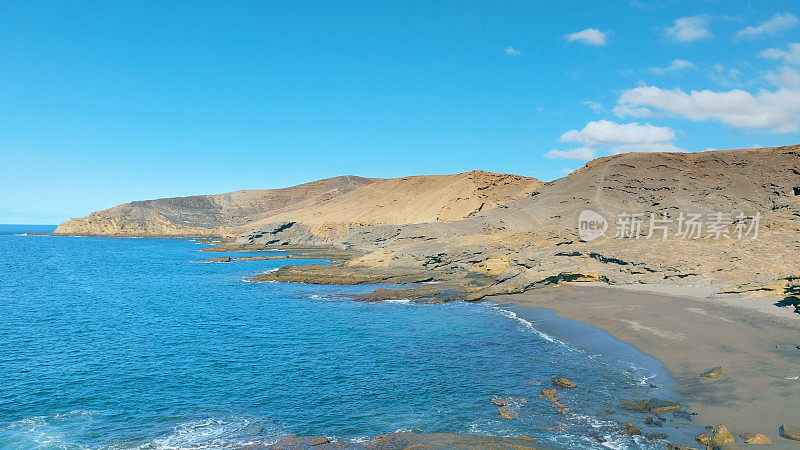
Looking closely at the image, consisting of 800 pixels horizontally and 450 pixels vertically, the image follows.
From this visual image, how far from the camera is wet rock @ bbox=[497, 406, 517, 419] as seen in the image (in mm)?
18250

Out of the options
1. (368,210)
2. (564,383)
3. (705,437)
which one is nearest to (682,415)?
(705,437)

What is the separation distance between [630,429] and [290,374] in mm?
15278

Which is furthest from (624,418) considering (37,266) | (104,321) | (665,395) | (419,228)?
(37,266)

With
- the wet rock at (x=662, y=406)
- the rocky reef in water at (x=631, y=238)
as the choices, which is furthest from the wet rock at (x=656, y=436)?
the rocky reef in water at (x=631, y=238)

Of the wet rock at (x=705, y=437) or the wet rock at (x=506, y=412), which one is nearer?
the wet rock at (x=705, y=437)

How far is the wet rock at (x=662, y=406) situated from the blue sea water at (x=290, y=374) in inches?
40.9

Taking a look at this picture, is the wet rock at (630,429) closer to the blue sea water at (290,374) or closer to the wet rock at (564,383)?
the blue sea water at (290,374)

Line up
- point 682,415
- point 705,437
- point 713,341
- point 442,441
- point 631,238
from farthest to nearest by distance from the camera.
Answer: point 631,238 < point 713,341 < point 682,415 < point 442,441 < point 705,437

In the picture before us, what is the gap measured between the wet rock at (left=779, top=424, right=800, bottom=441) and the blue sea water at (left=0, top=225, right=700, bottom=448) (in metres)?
2.96

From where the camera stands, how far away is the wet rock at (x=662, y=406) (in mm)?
18016

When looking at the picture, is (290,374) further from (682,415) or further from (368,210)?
(368,210)

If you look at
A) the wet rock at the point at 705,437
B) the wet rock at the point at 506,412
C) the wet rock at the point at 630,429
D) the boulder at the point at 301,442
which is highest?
the wet rock at the point at 705,437

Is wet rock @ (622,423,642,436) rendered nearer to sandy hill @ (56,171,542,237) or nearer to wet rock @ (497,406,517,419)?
wet rock @ (497,406,517,419)

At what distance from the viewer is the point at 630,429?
54.5 feet
